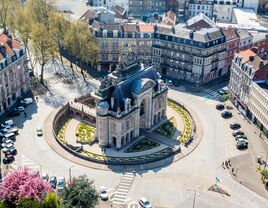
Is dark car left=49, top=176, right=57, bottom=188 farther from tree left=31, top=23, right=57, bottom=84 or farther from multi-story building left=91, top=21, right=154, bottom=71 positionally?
multi-story building left=91, top=21, right=154, bottom=71

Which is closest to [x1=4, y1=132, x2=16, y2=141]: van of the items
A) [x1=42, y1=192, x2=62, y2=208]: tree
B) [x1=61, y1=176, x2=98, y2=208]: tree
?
[x1=61, y1=176, x2=98, y2=208]: tree

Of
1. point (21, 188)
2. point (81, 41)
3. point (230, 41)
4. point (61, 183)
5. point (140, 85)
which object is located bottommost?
point (61, 183)

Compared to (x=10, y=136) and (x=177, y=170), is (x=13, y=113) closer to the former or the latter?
(x=10, y=136)

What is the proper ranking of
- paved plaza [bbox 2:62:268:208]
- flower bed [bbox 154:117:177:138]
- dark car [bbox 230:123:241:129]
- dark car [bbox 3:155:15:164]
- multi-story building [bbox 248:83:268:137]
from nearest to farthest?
paved plaza [bbox 2:62:268:208] < dark car [bbox 3:155:15:164] < multi-story building [bbox 248:83:268:137] < flower bed [bbox 154:117:177:138] < dark car [bbox 230:123:241:129]

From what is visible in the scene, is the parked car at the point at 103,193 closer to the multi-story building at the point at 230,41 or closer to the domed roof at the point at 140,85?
the domed roof at the point at 140,85

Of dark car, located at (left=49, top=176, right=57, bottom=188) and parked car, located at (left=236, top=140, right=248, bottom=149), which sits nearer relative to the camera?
dark car, located at (left=49, top=176, right=57, bottom=188)

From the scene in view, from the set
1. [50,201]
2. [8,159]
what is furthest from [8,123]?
→ [50,201]
